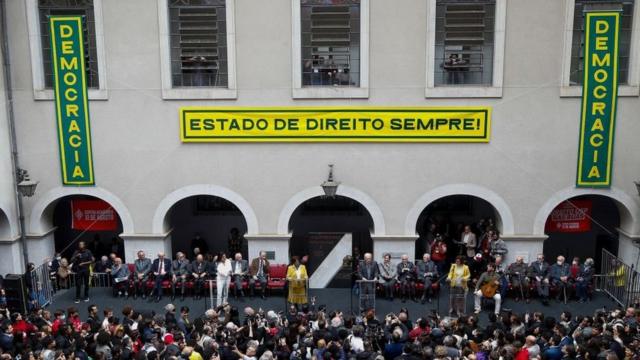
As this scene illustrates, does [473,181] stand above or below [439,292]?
above

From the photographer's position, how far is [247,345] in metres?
13.3

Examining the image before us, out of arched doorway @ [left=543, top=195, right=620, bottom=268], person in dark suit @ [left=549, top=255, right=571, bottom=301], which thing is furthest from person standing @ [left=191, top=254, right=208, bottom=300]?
arched doorway @ [left=543, top=195, right=620, bottom=268]

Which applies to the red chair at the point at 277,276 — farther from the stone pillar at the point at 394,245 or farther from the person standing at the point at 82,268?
the person standing at the point at 82,268

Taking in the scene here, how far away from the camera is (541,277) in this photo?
18812 mm

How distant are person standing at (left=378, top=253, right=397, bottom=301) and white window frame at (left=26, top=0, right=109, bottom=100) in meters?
9.51

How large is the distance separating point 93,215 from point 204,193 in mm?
3968

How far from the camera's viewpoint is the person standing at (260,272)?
1944 cm

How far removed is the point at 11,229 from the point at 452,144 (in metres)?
13.4

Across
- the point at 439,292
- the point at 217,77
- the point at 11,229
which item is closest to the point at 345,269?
the point at 439,292

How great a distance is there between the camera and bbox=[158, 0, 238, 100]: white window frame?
61.5 feet

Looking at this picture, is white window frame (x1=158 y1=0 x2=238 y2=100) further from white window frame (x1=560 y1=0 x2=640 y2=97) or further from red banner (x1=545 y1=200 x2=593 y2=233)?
red banner (x1=545 y1=200 x2=593 y2=233)

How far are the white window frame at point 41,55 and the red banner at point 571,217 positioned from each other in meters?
13.8

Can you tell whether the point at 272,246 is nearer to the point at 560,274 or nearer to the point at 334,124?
the point at 334,124

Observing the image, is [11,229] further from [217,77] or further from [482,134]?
[482,134]
